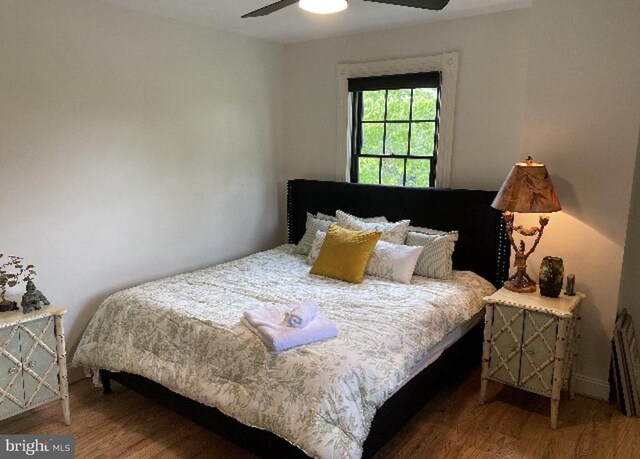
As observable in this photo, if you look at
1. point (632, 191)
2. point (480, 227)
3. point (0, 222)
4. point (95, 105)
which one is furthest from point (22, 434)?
point (632, 191)

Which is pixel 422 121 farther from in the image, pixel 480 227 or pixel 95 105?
pixel 95 105

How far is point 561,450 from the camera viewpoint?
250 centimetres

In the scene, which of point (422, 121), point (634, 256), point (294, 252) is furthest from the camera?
point (294, 252)

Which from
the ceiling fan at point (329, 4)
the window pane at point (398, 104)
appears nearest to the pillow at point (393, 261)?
the window pane at point (398, 104)

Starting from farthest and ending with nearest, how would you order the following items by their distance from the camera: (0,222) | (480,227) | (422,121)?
(422,121) → (480,227) → (0,222)

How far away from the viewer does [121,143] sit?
3.34m

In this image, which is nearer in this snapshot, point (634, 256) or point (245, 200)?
point (634, 256)

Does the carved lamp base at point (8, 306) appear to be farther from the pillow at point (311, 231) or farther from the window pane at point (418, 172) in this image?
the window pane at point (418, 172)

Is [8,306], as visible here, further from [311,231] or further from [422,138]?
[422,138]

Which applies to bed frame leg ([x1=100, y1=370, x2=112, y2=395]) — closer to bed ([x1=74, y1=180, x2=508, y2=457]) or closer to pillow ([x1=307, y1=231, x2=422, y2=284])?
bed ([x1=74, y1=180, x2=508, y2=457])

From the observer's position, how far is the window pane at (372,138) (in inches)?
164

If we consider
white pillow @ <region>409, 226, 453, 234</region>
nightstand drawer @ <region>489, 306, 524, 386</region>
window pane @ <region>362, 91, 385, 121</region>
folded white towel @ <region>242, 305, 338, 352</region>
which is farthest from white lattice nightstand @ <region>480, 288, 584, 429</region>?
window pane @ <region>362, 91, 385, 121</region>

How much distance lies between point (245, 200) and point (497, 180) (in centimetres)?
220

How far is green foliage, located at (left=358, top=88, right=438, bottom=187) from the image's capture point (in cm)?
389
